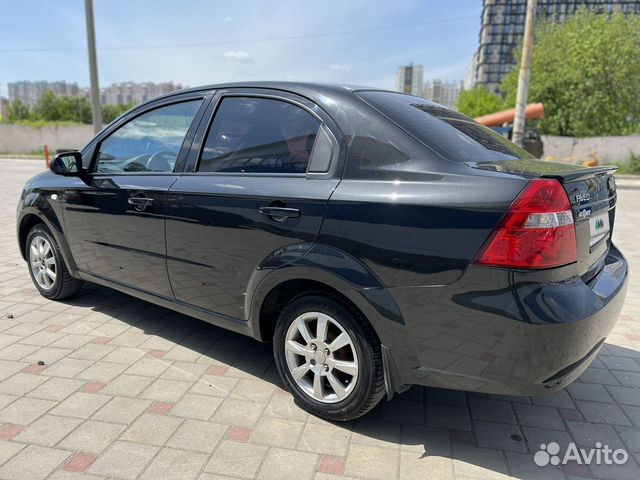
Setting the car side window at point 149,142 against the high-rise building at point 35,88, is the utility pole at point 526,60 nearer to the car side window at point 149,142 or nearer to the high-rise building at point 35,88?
the car side window at point 149,142

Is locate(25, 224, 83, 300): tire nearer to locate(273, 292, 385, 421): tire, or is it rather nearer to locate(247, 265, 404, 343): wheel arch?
locate(247, 265, 404, 343): wheel arch

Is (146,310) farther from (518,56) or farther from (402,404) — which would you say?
(518,56)

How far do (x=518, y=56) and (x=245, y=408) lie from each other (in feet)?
102

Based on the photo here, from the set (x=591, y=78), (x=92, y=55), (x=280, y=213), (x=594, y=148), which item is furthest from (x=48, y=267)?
(x=591, y=78)

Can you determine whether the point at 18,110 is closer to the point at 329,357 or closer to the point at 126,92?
the point at 126,92

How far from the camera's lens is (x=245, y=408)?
2.75 meters

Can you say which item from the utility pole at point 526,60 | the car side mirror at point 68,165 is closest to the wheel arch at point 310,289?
the car side mirror at point 68,165

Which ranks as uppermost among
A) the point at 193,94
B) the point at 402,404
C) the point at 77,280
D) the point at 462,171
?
the point at 193,94

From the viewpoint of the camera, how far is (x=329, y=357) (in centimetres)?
253

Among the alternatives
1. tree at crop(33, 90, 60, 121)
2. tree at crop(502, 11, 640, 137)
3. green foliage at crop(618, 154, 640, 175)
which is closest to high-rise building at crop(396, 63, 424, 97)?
tree at crop(33, 90, 60, 121)

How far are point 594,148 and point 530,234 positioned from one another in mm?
24079

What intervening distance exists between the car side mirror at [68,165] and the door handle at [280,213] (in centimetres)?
200

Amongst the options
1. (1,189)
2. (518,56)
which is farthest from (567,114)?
(1,189)

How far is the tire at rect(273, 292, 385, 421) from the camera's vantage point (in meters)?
2.38
